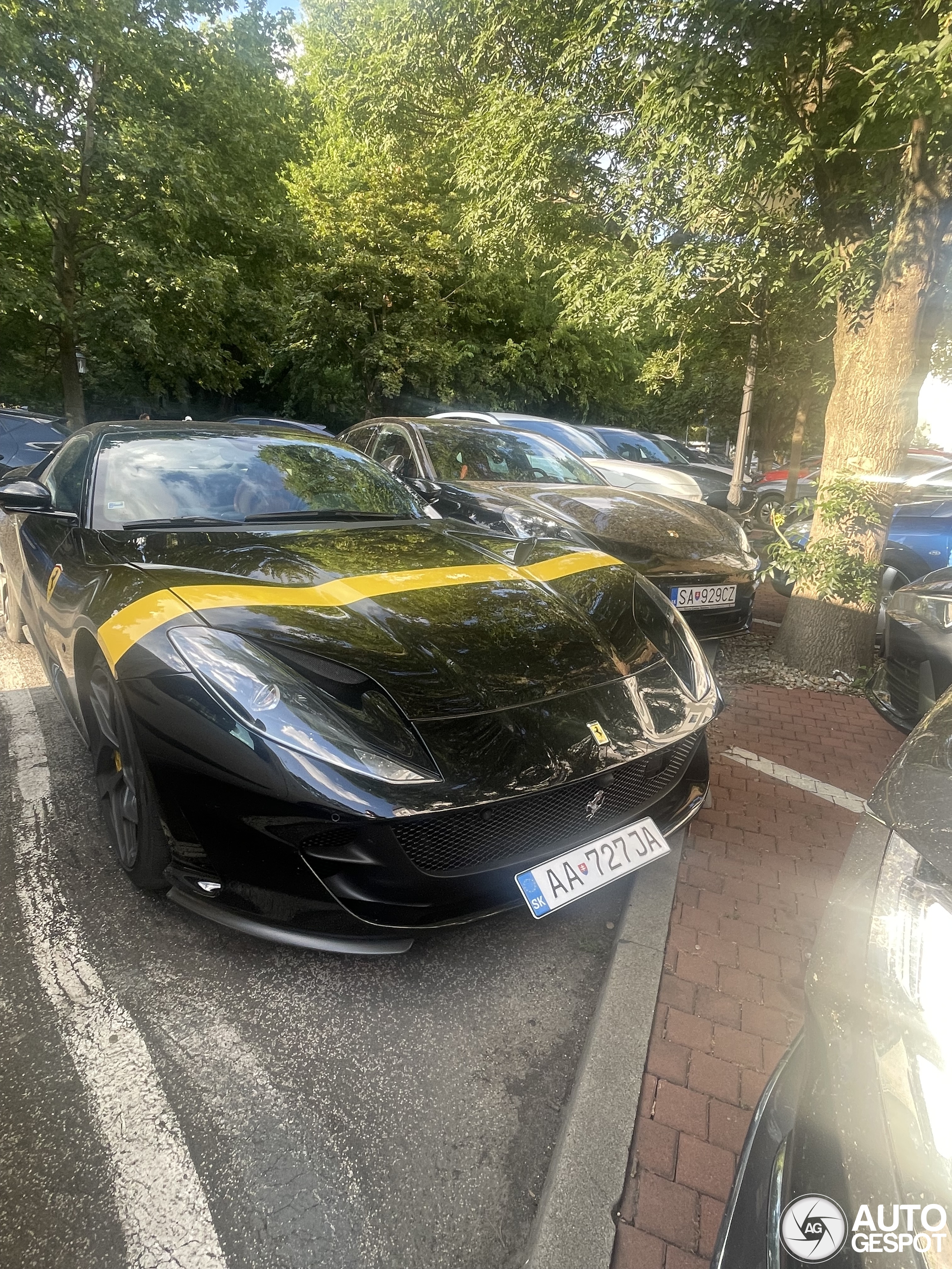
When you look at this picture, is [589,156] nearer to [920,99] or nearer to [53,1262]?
[920,99]

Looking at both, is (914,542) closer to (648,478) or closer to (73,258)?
(648,478)

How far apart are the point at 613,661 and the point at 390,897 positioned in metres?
1.10

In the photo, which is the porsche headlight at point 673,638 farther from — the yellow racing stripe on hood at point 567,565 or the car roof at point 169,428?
the car roof at point 169,428

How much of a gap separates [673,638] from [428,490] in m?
3.13

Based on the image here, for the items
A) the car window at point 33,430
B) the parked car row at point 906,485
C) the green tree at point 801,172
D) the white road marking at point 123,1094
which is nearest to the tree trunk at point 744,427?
the parked car row at point 906,485

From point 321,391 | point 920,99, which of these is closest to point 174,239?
point 321,391

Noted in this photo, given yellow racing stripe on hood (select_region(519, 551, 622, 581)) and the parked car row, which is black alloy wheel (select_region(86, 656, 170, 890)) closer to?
yellow racing stripe on hood (select_region(519, 551, 622, 581))

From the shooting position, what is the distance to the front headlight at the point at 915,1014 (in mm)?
907

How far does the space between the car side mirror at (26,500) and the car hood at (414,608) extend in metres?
0.66

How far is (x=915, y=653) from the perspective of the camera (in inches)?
133

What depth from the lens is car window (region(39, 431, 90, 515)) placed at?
129 inches

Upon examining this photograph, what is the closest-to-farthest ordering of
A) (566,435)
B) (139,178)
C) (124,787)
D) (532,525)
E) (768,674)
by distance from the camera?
1. (124,787)
2. (532,525)
3. (768,674)
4. (566,435)
5. (139,178)

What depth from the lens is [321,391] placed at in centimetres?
2227

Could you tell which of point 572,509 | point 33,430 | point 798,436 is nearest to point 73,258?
point 33,430
